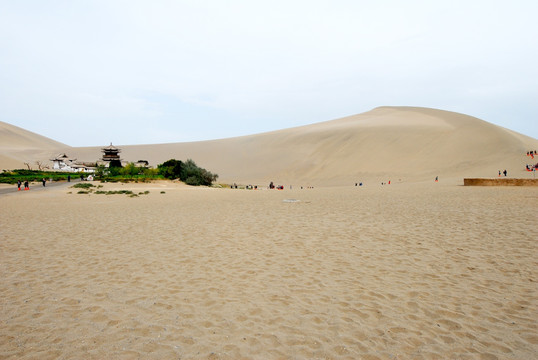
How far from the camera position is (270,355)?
388 centimetres

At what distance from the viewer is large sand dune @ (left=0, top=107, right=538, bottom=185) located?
5636 centimetres

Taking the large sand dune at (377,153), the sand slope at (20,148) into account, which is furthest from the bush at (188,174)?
the sand slope at (20,148)

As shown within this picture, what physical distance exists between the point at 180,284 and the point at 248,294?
4.58 feet

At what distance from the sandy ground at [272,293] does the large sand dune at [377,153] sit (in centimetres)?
4559

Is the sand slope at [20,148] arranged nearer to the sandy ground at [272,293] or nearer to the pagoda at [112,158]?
the pagoda at [112,158]

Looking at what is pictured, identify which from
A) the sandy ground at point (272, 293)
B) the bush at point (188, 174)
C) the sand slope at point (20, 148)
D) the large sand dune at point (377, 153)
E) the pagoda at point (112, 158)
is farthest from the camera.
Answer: the sand slope at point (20, 148)

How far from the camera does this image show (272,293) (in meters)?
5.73

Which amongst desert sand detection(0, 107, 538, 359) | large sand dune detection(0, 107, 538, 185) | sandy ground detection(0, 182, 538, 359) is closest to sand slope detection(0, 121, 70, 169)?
large sand dune detection(0, 107, 538, 185)

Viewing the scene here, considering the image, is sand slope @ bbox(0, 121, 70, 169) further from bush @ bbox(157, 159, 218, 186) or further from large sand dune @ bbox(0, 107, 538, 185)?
bush @ bbox(157, 159, 218, 186)

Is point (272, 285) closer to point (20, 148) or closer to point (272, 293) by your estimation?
point (272, 293)

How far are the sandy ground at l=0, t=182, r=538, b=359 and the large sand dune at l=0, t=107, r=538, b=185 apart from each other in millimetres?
45590

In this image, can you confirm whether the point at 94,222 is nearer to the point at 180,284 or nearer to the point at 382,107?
the point at 180,284

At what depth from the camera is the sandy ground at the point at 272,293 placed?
13.4 feet

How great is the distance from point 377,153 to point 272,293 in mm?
70655
